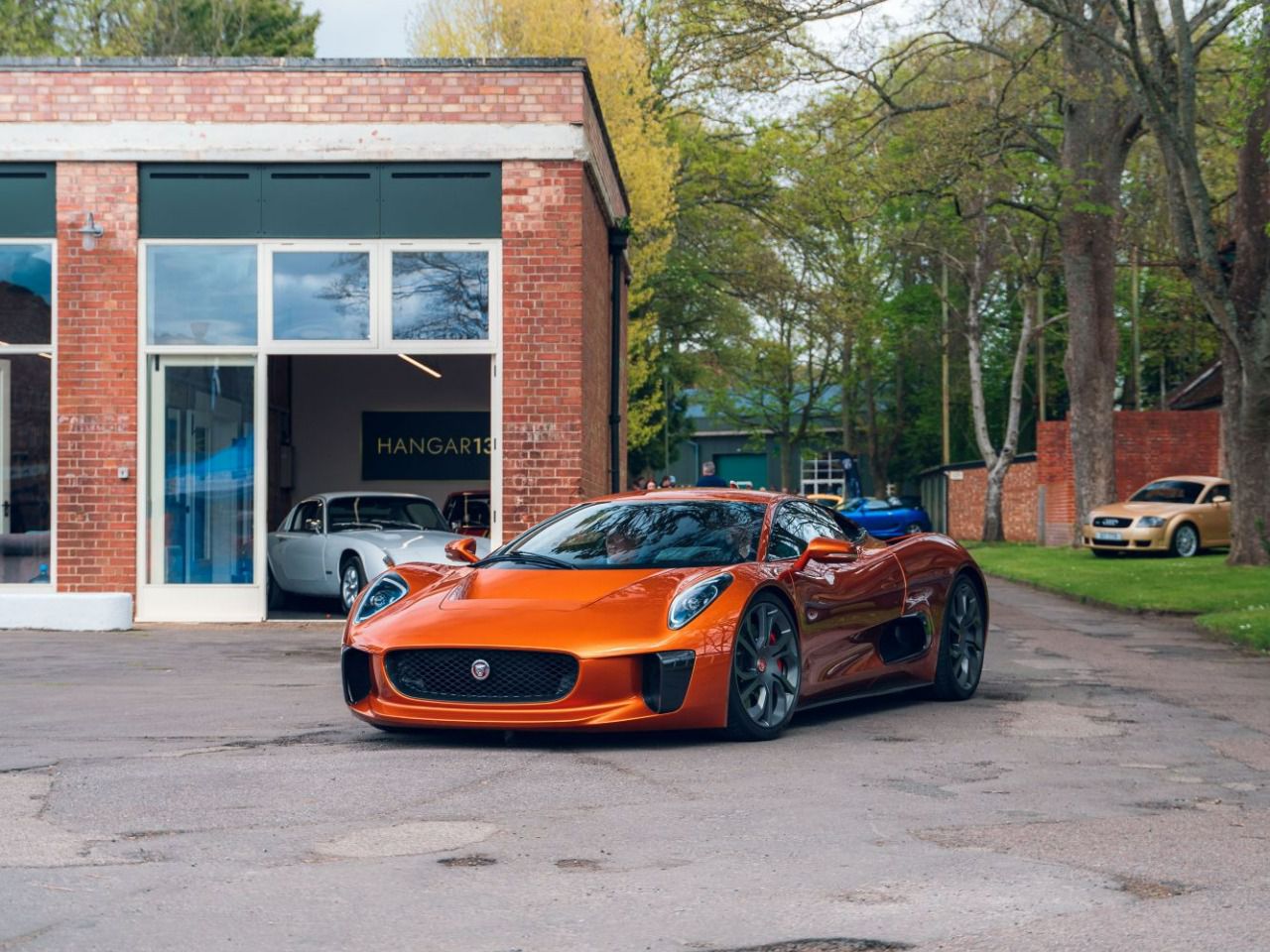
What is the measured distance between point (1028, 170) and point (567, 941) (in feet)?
102

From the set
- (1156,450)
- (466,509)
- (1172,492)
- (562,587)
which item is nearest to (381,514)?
(466,509)

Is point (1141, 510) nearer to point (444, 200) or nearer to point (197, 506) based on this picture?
point (444, 200)

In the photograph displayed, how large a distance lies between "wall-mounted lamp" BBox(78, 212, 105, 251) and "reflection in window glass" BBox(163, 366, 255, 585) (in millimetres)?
1376

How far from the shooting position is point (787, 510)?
9430 mm

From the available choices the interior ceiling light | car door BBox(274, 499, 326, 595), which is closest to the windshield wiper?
car door BBox(274, 499, 326, 595)

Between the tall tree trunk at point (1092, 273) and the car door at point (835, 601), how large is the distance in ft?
75.1

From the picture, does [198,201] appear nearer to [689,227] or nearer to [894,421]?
[689,227]

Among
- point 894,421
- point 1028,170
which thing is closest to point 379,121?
point 1028,170

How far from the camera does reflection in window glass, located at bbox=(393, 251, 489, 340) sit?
16.8 meters

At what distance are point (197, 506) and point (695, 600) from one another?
1031 cm

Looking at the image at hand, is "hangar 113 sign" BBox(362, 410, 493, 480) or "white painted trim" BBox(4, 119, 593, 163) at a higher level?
"white painted trim" BBox(4, 119, 593, 163)

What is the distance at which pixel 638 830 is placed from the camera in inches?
232

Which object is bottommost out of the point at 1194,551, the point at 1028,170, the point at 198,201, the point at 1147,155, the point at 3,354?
the point at 1194,551

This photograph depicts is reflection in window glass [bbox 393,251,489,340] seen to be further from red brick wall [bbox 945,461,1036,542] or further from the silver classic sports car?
red brick wall [bbox 945,461,1036,542]
